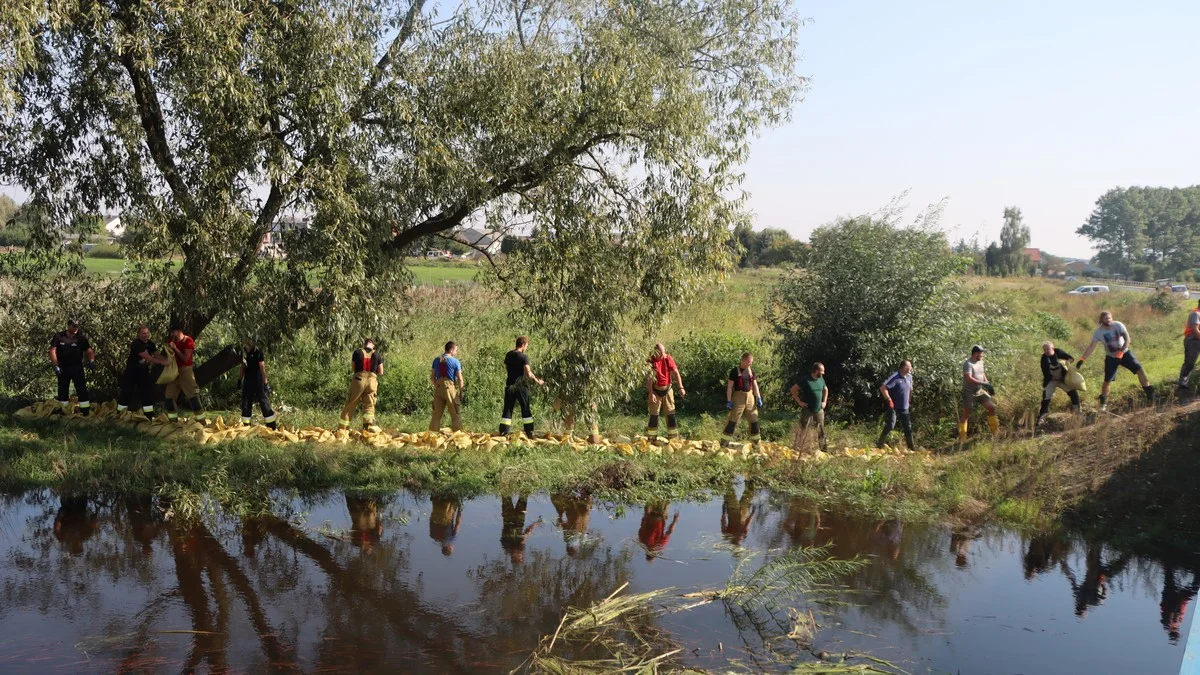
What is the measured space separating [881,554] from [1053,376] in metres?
7.40

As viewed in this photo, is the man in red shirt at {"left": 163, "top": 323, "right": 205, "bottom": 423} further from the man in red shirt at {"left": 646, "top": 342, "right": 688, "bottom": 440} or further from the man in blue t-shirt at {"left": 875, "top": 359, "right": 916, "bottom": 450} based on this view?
the man in blue t-shirt at {"left": 875, "top": 359, "right": 916, "bottom": 450}

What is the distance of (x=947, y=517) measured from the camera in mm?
11812

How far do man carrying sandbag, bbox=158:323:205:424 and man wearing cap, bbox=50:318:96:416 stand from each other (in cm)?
133

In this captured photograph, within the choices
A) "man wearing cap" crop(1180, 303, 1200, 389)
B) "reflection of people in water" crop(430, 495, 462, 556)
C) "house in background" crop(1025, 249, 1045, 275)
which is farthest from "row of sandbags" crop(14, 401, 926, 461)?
"house in background" crop(1025, 249, 1045, 275)

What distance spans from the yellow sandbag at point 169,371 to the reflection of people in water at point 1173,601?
13.3m

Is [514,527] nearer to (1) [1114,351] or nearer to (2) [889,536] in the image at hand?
(2) [889,536]

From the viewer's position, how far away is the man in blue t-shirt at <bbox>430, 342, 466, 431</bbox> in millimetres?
14500

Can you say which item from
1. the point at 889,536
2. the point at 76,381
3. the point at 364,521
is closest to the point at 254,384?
the point at 76,381

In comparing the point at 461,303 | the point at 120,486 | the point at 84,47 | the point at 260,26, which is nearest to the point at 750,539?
the point at 120,486

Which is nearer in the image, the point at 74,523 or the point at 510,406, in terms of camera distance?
the point at 74,523

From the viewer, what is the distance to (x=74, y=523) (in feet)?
34.3

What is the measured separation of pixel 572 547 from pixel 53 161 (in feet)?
29.4

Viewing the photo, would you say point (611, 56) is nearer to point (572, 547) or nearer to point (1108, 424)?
point (572, 547)

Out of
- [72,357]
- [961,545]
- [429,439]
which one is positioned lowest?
[961,545]
